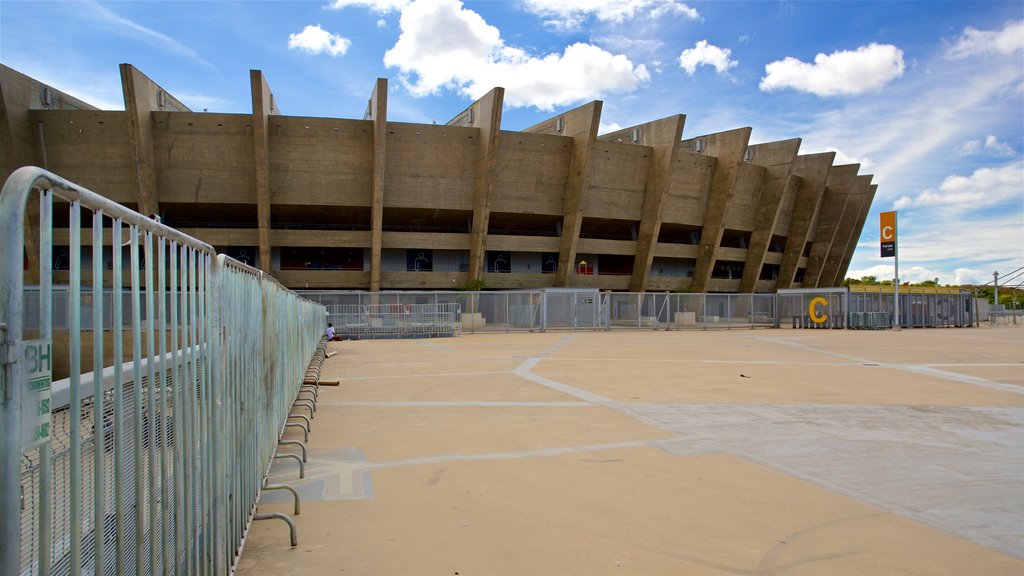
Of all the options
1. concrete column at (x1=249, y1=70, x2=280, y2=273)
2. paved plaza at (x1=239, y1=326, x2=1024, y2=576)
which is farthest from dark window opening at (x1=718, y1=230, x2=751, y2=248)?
paved plaza at (x1=239, y1=326, x2=1024, y2=576)

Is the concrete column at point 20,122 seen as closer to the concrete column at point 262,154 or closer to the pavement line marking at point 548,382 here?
the concrete column at point 262,154

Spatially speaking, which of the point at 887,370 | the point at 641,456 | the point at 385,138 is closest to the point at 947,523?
the point at 641,456

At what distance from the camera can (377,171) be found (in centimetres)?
3959

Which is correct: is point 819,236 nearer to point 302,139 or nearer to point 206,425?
point 302,139

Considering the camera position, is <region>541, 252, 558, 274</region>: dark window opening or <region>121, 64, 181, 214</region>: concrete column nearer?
<region>121, 64, 181, 214</region>: concrete column

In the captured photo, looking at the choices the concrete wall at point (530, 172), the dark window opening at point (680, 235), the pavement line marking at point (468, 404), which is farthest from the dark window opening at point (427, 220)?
the pavement line marking at point (468, 404)

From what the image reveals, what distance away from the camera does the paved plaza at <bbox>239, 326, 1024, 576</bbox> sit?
4195 millimetres

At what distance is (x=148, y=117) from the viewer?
1453 inches

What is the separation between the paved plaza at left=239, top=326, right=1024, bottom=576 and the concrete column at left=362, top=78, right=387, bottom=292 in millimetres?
29084

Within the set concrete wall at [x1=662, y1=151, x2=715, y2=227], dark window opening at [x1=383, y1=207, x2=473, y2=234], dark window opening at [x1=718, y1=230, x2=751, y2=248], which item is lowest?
dark window opening at [x1=718, y1=230, x2=751, y2=248]

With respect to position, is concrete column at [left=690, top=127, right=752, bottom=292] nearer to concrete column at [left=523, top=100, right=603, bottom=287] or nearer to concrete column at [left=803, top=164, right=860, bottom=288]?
concrete column at [left=523, top=100, right=603, bottom=287]

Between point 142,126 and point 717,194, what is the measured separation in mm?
40573

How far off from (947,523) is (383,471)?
489 cm

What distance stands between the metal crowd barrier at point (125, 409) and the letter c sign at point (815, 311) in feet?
139
